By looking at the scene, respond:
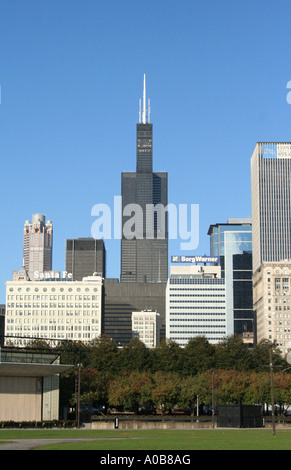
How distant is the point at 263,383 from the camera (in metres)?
120

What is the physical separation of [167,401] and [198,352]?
129ft

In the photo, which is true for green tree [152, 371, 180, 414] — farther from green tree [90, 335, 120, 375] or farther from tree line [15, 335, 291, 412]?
green tree [90, 335, 120, 375]

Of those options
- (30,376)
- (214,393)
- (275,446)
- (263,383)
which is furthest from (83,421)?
(275,446)

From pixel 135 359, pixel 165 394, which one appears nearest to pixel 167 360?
pixel 135 359

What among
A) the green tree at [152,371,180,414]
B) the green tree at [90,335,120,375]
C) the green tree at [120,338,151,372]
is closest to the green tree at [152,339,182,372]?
the green tree at [120,338,151,372]

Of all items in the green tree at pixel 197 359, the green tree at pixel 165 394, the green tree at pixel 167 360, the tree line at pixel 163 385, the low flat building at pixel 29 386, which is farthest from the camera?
the green tree at pixel 197 359

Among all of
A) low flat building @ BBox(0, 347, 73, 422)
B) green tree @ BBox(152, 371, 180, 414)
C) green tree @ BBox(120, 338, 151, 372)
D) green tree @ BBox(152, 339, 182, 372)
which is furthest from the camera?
green tree @ BBox(152, 339, 182, 372)

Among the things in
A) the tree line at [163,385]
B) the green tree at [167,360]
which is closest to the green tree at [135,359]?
the tree line at [163,385]

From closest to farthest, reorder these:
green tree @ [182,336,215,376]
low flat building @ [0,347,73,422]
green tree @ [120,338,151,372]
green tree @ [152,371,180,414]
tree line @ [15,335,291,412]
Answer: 1. low flat building @ [0,347,73,422]
2. green tree @ [152,371,180,414]
3. tree line @ [15,335,291,412]
4. green tree @ [120,338,151,372]
5. green tree @ [182,336,215,376]

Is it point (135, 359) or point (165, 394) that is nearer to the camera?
point (165, 394)

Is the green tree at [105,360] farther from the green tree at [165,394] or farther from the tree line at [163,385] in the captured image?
the green tree at [165,394]

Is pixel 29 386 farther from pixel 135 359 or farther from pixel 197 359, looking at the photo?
pixel 197 359

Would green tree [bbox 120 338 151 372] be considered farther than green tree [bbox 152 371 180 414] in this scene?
Yes

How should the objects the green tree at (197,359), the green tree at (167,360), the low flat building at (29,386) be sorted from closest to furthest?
the low flat building at (29,386), the green tree at (167,360), the green tree at (197,359)
